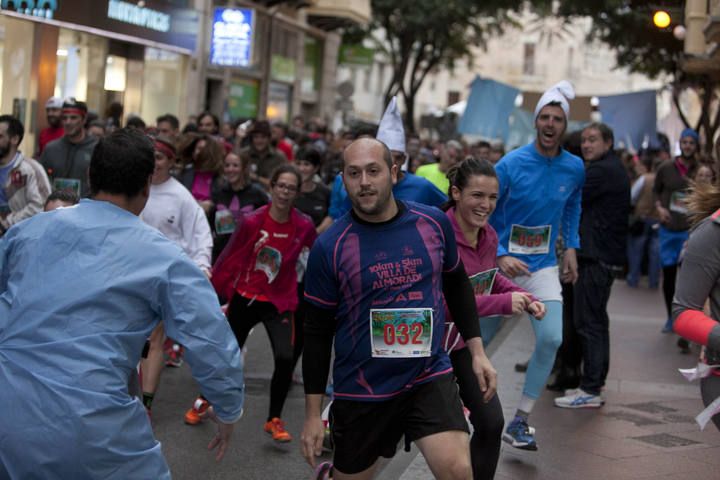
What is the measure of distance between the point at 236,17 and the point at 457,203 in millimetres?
22452

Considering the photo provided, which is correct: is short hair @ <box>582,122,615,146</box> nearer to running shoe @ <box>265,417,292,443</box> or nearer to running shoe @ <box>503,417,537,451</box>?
running shoe @ <box>503,417,537,451</box>

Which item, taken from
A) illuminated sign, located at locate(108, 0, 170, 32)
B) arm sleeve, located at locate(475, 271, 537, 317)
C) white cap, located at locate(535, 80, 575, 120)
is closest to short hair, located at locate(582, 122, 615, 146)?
white cap, located at locate(535, 80, 575, 120)

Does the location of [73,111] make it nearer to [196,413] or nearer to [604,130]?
[196,413]

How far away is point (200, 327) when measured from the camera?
361 cm

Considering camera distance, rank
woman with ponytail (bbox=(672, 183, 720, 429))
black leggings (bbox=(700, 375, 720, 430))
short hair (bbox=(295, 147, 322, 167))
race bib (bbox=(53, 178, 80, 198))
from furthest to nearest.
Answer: short hair (bbox=(295, 147, 322, 167)) < race bib (bbox=(53, 178, 80, 198)) < black leggings (bbox=(700, 375, 720, 430)) < woman with ponytail (bbox=(672, 183, 720, 429))

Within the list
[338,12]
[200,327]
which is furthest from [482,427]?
[338,12]

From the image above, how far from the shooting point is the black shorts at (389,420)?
4.64 m

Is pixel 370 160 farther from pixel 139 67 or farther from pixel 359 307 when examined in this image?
pixel 139 67

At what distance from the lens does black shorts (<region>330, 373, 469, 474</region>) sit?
4.64 metres

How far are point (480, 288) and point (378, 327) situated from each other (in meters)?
1.39

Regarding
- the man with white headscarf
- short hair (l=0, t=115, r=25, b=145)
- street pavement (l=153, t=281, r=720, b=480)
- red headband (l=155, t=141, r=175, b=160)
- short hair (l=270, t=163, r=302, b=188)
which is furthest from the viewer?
short hair (l=0, t=115, r=25, b=145)

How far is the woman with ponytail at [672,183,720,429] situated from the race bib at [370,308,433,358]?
0.92 metres

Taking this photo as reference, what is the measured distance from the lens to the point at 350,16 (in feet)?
116

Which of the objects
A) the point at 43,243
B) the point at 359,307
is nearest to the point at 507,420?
the point at 359,307
